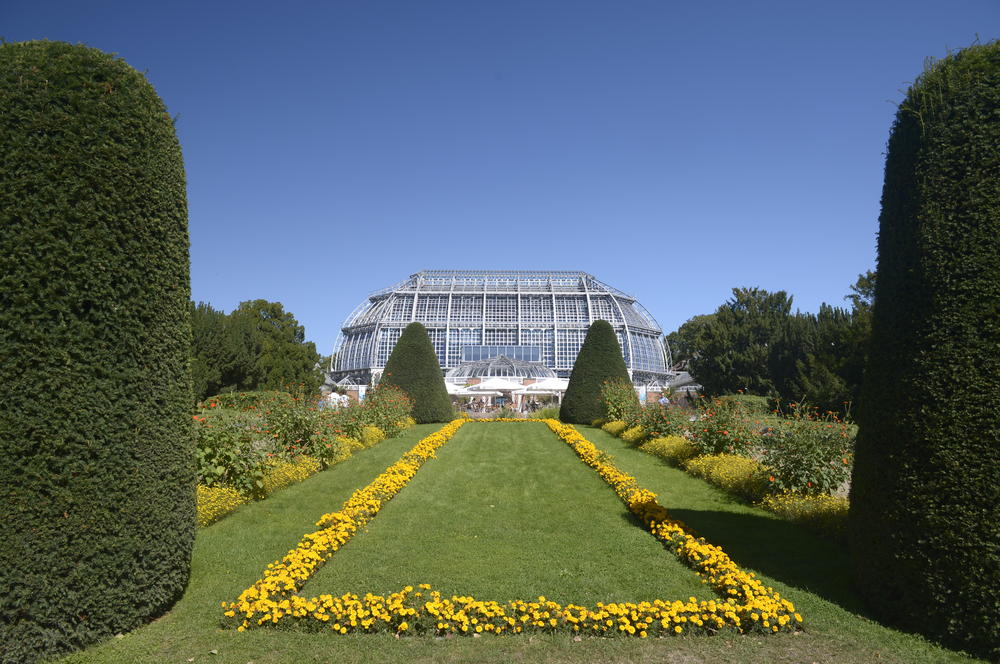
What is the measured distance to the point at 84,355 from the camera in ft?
13.3

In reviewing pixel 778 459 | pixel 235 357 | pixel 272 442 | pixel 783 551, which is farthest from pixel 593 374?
pixel 783 551

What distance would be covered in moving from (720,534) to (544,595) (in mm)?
3049

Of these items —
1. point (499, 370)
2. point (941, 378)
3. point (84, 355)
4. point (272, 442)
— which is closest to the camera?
point (84, 355)

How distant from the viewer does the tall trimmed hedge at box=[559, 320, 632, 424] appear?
76.5ft

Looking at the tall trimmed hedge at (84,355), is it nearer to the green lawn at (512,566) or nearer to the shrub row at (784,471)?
the green lawn at (512,566)

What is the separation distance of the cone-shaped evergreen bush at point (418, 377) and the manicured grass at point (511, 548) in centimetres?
1238

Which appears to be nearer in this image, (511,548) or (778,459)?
(511,548)

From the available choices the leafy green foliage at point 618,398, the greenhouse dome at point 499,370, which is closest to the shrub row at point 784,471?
the leafy green foliage at point 618,398

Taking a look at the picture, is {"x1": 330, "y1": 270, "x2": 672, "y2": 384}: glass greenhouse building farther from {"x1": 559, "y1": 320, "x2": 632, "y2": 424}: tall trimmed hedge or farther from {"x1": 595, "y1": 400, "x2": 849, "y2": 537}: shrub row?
{"x1": 595, "y1": 400, "x2": 849, "y2": 537}: shrub row

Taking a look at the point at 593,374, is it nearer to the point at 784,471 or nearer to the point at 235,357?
the point at 235,357

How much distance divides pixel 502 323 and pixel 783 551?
4528cm

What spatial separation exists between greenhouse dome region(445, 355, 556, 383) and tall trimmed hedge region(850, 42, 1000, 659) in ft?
116

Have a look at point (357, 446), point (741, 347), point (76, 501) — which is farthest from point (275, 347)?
point (76, 501)

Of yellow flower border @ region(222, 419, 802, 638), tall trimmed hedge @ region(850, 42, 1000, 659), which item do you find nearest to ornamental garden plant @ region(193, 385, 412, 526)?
yellow flower border @ region(222, 419, 802, 638)
